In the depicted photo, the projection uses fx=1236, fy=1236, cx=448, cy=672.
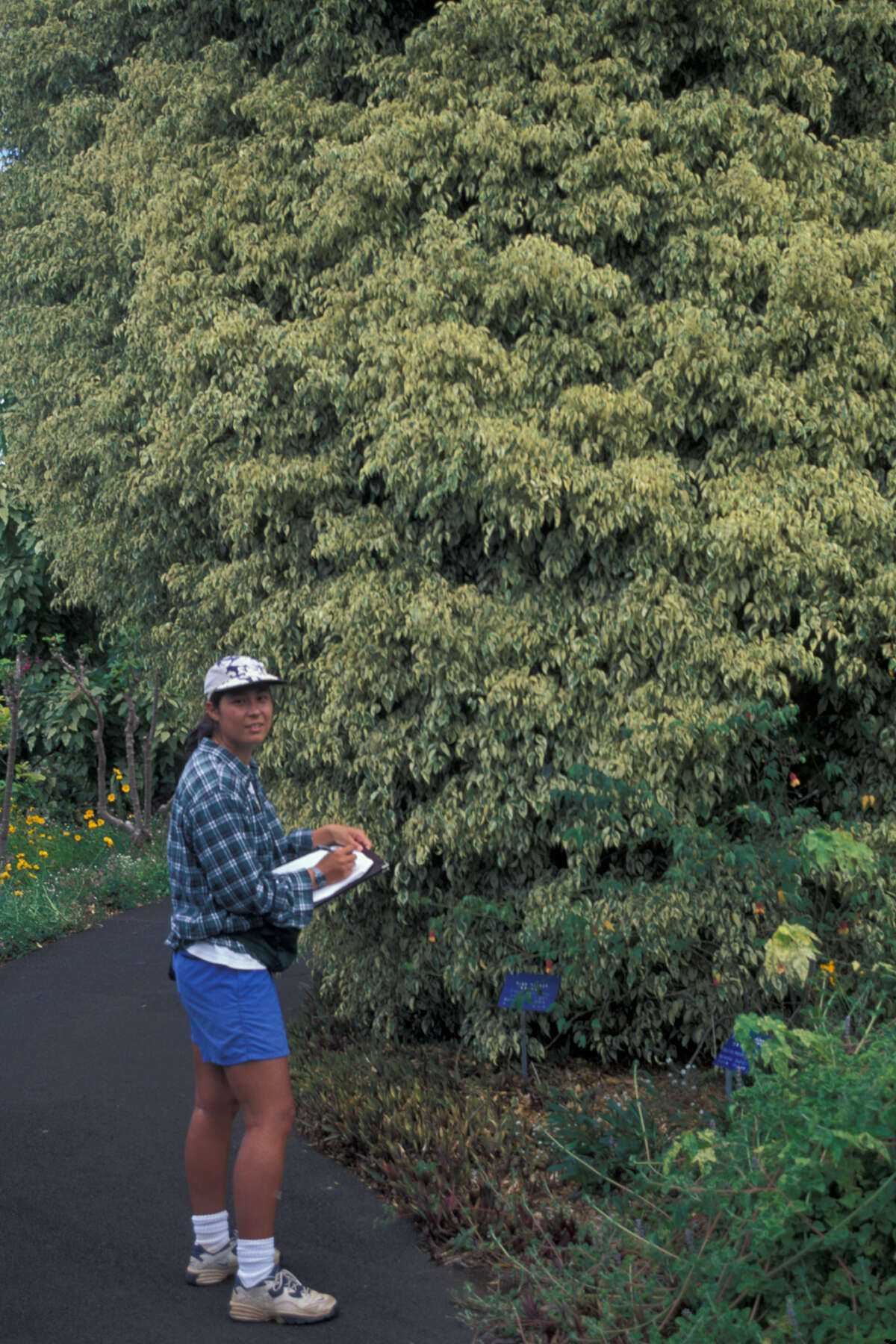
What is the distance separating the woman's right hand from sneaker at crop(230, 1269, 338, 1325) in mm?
1126

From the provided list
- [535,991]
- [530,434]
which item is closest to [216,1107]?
[535,991]

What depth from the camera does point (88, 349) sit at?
7.04 metres

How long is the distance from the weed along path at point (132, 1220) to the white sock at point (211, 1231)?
122mm

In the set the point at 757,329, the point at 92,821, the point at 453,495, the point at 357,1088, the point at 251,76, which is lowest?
the point at 92,821

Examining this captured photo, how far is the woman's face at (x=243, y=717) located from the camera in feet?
11.7

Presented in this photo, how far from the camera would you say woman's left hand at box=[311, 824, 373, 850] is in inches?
144

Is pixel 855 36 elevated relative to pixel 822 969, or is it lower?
elevated

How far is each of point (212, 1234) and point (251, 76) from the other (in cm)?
545

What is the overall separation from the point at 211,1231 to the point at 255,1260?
0.98ft

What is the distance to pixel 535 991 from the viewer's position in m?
4.87

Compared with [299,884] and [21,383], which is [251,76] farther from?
[299,884]

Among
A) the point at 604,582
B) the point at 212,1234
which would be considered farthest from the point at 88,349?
the point at 212,1234

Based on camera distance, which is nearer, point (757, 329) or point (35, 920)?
point (757, 329)

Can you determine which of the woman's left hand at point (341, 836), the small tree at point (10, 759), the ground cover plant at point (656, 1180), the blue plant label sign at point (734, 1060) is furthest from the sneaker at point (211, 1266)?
the small tree at point (10, 759)
